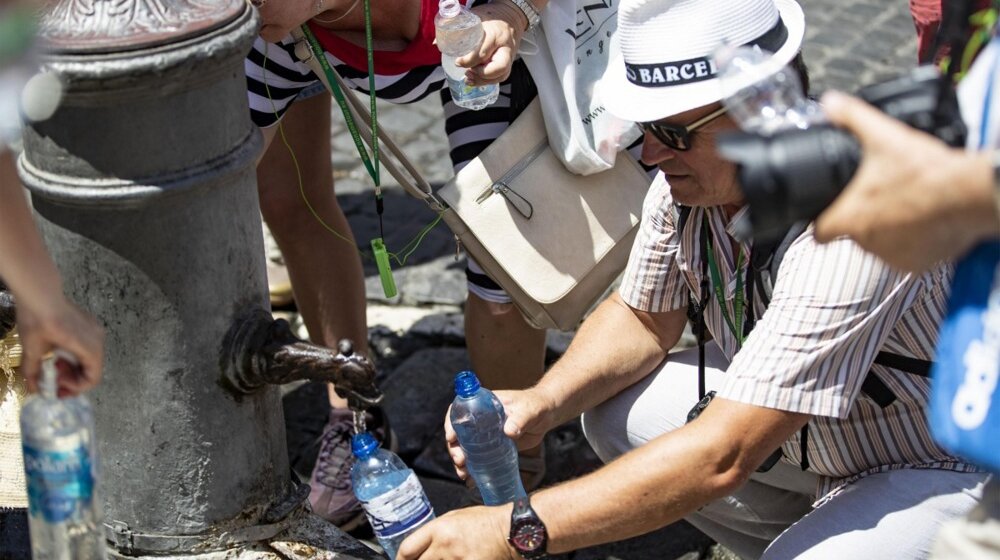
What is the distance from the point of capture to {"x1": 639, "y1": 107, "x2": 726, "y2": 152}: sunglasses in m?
2.40

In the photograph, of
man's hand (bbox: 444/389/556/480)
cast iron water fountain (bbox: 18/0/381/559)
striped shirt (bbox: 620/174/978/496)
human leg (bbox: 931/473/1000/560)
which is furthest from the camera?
man's hand (bbox: 444/389/556/480)

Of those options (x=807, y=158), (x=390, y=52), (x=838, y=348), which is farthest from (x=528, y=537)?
(x=390, y=52)

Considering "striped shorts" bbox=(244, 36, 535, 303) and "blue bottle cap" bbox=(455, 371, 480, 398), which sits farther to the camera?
"striped shorts" bbox=(244, 36, 535, 303)

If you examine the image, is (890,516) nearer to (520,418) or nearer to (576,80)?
(520,418)

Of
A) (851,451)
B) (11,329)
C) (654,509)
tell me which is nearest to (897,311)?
(851,451)

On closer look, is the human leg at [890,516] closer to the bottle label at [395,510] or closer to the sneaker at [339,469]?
the bottle label at [395,510]

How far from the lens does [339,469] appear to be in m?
3.38

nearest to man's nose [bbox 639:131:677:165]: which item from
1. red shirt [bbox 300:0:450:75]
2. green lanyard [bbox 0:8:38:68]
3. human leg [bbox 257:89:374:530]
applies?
red shirt [bbox 300:0:450:75]

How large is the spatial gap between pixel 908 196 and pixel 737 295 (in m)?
1.01

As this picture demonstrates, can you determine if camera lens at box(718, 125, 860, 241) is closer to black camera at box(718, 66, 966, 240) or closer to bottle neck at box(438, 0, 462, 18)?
black camera at box(718, 66, 966, 240)

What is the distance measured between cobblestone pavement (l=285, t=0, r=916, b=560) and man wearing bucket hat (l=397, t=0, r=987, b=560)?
30.1 inches

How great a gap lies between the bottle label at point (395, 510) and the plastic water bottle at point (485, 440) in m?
0.21

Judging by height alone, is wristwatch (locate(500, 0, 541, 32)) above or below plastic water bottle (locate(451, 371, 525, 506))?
above

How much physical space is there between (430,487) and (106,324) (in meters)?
1.44
